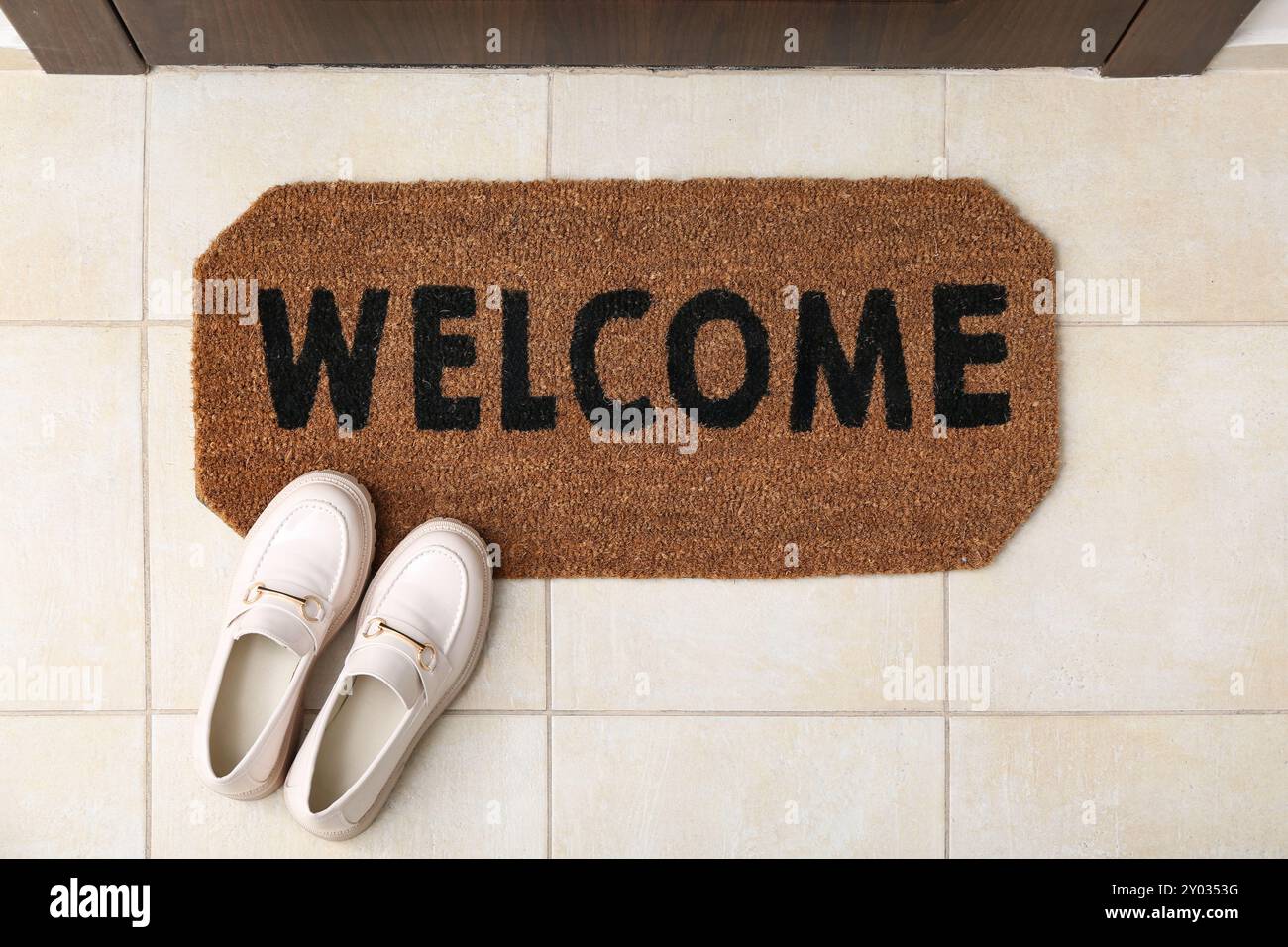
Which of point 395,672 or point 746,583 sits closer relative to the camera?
point 395,672

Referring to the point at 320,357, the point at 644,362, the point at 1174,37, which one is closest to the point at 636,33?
the point at 644,362

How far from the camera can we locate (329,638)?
3.69 feet

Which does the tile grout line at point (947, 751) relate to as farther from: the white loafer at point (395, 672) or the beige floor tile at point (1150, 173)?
the white loafer at point (395, 672)

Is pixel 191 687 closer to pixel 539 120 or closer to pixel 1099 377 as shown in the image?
pixel 539 120

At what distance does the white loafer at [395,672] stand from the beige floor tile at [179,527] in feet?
0.68

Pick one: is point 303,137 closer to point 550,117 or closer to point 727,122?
point 550,117

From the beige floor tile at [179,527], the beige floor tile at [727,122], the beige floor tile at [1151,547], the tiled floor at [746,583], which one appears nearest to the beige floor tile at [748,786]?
the tiled floor at [746,583]

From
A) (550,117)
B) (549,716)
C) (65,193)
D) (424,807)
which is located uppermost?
(550,117)

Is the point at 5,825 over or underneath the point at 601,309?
underneath

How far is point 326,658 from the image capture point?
1.15 m

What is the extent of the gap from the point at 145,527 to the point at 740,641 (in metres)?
0.84
